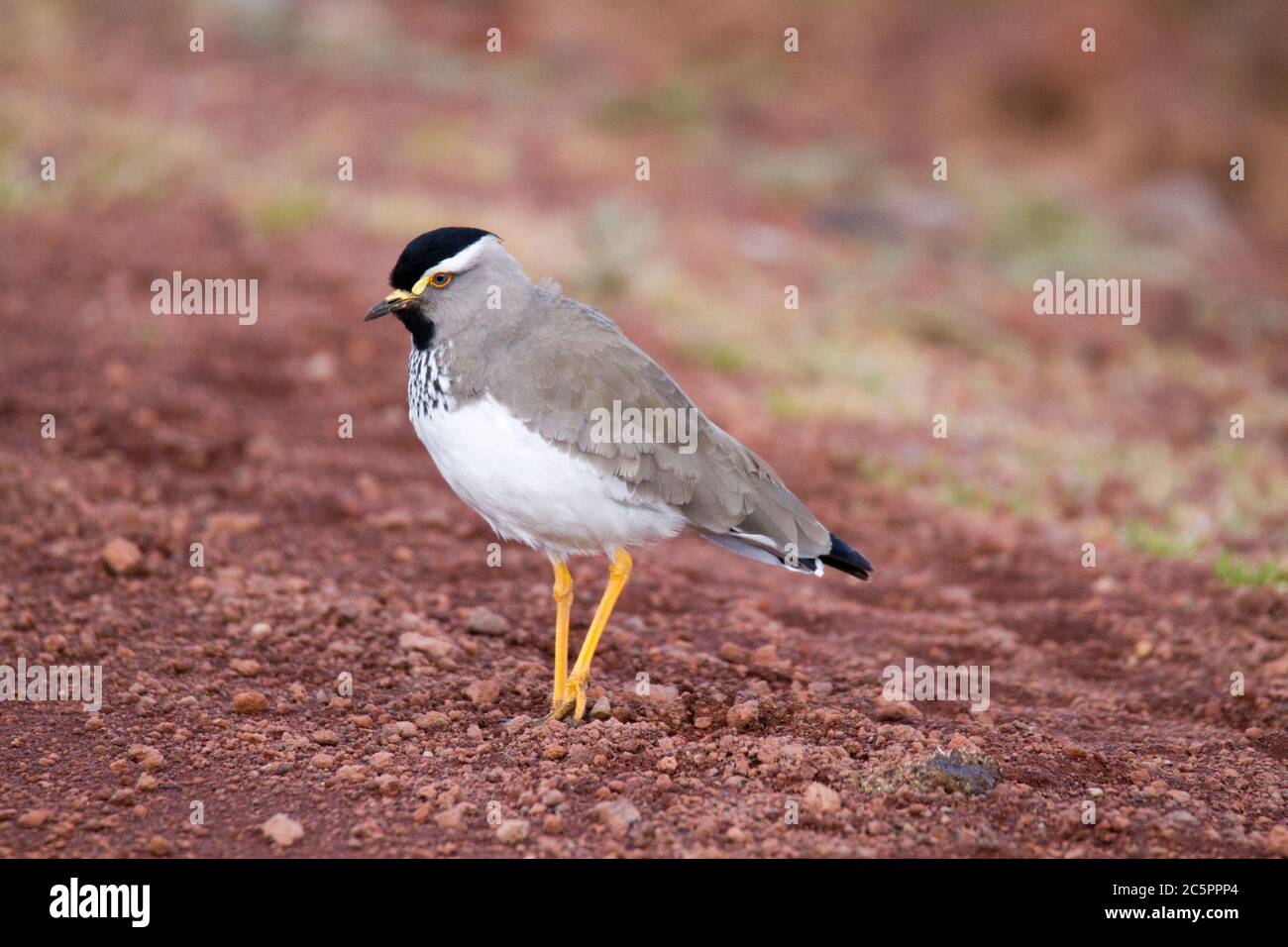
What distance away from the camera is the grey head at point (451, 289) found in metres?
4.48

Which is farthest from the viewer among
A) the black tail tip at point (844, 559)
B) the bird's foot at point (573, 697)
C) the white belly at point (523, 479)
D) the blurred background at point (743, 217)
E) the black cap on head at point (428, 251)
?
the blurred background at point (743, 217)

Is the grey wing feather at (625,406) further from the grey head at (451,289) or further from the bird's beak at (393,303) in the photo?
the bird's beak at (393,303)

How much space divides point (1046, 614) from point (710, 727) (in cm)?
248

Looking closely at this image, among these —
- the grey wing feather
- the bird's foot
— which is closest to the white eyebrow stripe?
the grey wing feather

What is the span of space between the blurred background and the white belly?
2953 millimetres

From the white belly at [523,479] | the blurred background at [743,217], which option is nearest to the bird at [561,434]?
the white belly at [523,479]

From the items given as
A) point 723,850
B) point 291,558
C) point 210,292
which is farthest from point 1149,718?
point 210,292

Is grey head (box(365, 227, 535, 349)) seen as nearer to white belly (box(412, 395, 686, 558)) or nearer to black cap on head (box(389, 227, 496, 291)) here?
black cap on head (box(389, 227, 496, 291))

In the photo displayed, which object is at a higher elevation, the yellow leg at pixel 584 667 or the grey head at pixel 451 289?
the grey head at pixel 451 289

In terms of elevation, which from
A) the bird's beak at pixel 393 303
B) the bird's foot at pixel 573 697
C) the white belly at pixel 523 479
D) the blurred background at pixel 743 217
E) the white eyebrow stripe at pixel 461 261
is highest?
the blurred background at pixel 743 217

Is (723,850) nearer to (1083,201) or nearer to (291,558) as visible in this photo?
(291,558)

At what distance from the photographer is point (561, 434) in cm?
428

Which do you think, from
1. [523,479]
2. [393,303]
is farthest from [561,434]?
[393,303]

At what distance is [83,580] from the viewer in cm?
552
